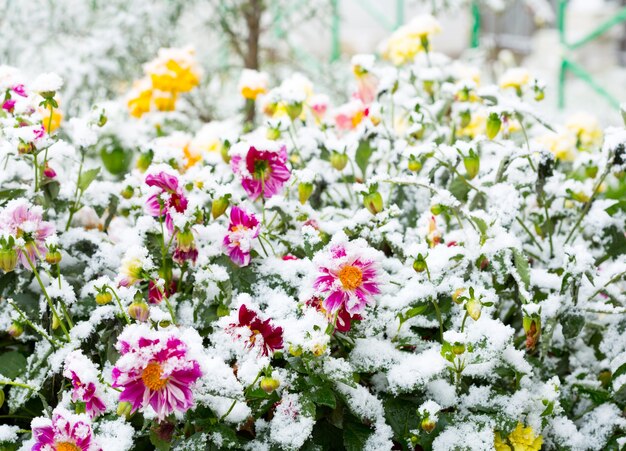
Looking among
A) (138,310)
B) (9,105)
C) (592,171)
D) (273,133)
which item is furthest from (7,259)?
(592,171)

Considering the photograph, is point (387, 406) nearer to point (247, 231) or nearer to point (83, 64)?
point (247, 231)

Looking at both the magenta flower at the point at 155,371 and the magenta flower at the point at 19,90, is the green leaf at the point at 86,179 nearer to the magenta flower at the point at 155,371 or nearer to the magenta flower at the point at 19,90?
the magenta flower at the point at 19,90

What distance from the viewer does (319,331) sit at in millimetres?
877

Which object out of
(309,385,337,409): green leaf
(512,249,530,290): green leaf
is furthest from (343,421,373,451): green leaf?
(512,249,530,290): green leaf

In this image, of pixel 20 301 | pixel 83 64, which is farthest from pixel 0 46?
pixel 20 301

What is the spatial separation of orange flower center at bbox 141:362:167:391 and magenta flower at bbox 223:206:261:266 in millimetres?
261

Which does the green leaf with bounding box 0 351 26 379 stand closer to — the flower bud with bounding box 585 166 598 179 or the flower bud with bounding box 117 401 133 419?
the flower bud with bounding box 117 401 133 419

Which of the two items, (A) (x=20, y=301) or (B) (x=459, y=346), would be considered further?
(A) (x=20, y=301)

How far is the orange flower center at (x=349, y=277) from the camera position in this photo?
2.94ft

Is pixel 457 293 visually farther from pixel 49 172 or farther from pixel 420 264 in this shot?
pixel 49 172

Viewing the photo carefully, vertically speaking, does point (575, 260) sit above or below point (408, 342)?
above

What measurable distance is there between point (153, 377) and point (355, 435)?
0.27 meters

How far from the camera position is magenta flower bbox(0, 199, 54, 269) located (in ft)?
3.08

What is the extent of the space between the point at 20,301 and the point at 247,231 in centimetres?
33
